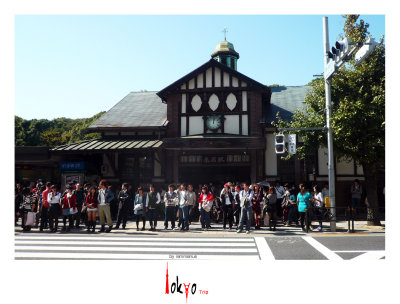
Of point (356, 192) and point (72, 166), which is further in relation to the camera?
point (72, 166)

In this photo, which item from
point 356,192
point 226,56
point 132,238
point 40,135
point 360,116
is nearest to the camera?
point 132,238

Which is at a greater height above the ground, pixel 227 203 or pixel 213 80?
pixel 213 80

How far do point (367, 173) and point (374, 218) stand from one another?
1857mm

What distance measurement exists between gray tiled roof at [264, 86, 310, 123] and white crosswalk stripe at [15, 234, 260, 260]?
31.3ft

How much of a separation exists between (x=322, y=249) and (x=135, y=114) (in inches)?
566

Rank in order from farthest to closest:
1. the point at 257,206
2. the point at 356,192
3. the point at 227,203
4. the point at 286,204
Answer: the point at 356,192 → the point at 286,204 → the point at 227,203 → the point at 257,206

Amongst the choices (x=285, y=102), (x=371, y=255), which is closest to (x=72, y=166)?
(x=285, y=102)

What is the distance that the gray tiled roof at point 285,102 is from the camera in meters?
18.0

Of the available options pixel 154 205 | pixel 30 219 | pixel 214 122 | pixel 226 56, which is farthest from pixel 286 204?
pixel 226 56

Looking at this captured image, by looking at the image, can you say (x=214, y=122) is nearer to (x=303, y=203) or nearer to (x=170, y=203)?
(x=170, y=203)

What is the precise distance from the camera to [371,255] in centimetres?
784

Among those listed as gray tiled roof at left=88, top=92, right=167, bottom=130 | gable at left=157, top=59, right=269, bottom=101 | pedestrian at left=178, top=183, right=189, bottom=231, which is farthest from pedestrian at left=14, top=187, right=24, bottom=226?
gable at left=157, top=59, right=269, bottom=101

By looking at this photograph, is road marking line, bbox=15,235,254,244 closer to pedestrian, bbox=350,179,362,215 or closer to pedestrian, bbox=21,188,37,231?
pedestrian, bbox=21,188,37,231

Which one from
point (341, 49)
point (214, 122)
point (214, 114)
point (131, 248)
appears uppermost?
point (341, 49)
